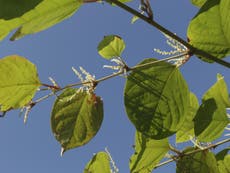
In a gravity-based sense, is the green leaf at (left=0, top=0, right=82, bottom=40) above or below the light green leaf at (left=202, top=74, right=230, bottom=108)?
above

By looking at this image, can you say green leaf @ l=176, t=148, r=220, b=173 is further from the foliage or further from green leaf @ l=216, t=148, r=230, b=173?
green leaf @ l=216, t=148, r=230, b=173

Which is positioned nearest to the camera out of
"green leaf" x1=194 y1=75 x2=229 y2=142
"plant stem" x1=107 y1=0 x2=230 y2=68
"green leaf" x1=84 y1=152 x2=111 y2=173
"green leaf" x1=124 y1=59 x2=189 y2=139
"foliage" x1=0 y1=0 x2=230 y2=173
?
"plant stem" x1=107 y1=0 x2=230 y2=68

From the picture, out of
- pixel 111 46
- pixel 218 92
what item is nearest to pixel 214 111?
pixel 218 92

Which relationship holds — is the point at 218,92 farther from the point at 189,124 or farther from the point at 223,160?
the point at 223,160

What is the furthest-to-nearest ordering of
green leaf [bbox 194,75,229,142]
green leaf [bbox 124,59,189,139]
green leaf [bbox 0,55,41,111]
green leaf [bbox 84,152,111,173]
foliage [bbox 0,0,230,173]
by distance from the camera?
1. green leaf [bbox 84,152,111,173]
2. green leaf [bbox 194,75,229,142]
3. green leaf [bbox 0,55,41,111]
4. green leaf [bbox 124,59,189,139]
5. foliage [bbox 0,0,230,173]

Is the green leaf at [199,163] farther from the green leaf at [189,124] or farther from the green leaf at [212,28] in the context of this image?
the green leaf at [212,28]

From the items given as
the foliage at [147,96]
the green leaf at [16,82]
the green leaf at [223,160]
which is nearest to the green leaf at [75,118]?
the foliage at [147,96]

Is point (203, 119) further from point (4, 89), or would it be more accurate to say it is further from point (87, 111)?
point (4, 89)

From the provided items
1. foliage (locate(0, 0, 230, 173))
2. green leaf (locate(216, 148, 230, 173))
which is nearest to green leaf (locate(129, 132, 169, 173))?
foliage (locate(0, 0, 230, 173))

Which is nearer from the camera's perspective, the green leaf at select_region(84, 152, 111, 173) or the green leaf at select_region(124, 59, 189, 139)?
the green leaf at select_region(124, 59, 189, 139)
